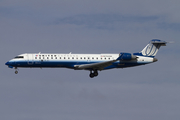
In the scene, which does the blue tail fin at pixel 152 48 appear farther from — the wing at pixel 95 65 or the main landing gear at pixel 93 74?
the main landing gear at pixel 93 74

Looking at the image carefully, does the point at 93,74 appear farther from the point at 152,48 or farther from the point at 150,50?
the point at 152,48

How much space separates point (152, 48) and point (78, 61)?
15398 mm

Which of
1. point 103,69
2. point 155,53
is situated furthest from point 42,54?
point 155,53

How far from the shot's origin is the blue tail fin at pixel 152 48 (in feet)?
223

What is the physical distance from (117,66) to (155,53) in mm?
8597

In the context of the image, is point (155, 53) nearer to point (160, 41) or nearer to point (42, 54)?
point (160, 41)

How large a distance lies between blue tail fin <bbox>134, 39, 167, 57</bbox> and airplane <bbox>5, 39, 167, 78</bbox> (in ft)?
7.47

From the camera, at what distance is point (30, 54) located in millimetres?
63344

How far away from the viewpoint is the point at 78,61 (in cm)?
6334

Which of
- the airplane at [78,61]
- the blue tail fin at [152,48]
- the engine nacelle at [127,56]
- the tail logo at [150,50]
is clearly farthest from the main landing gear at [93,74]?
the tail logo at [150,50]

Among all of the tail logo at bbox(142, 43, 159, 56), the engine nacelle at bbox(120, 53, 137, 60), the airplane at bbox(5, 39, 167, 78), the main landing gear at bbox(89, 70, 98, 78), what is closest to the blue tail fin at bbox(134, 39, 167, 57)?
the tail logo at bbox(142, 43, 159, 56)

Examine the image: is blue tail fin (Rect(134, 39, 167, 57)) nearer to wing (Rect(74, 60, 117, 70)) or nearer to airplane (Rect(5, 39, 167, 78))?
airplane (Rect(5, 39, 167, 78))

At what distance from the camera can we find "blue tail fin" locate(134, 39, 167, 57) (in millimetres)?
67938

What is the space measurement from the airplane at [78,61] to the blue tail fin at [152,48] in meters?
2.28
